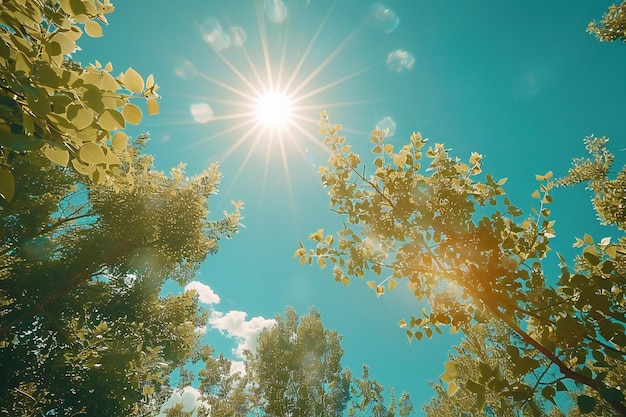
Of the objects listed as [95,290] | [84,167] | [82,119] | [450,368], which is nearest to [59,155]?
[84,167]

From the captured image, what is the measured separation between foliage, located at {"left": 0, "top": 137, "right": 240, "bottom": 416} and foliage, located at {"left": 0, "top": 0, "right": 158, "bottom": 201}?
495cm

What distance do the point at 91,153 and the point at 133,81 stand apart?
339mm

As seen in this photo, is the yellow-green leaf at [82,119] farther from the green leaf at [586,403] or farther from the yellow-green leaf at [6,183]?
the green leaf at [586,403]

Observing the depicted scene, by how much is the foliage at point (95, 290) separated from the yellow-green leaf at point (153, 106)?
16.5 ft

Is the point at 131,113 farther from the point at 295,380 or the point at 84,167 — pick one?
the point at 295,380

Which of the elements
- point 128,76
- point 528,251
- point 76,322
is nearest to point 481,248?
point 528,251

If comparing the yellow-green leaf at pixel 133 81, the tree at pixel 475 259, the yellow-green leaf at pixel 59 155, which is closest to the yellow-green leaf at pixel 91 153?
the yellow-green leaf at pixel 59 155

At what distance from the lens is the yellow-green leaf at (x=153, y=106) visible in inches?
48.2

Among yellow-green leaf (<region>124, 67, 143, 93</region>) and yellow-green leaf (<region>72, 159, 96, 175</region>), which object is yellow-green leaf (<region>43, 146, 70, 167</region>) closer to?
yellow-green leaf (<region>72, 159, 96, 175</region>)

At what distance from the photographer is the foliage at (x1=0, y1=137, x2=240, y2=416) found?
5906 mm

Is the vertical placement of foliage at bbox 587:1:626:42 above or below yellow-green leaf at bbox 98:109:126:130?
above

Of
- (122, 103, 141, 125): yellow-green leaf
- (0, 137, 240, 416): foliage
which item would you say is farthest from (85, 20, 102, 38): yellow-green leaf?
(0, 137, 240, 416): foliage

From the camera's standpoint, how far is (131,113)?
1.11 metres

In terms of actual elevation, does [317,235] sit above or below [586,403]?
above
